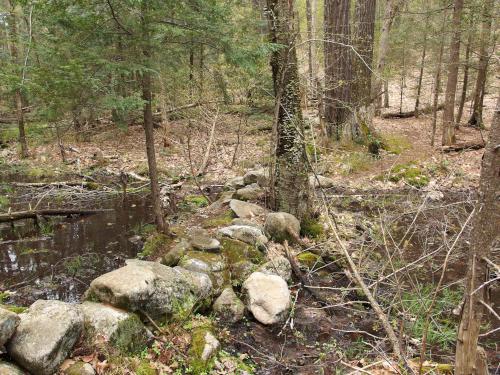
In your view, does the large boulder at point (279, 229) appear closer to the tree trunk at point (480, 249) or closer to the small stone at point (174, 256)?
the small stone at point (174, 256)

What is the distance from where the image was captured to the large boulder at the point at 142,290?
13.5 ft

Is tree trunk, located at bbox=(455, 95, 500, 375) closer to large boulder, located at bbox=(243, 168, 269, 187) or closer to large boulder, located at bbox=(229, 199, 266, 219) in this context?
large boulder, located at bbox=(229, 199, 266, 219)

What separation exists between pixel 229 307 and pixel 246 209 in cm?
310

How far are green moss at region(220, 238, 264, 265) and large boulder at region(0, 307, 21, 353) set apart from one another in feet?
9.99

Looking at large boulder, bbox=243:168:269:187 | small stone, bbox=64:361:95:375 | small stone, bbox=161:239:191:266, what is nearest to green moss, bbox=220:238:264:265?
small stone, bbox=161:239:191:266

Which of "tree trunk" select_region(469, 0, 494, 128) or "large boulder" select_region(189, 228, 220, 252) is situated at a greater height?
"tree trunk" select_region(469, 0, 494, 128)

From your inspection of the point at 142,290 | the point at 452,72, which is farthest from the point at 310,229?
the point at 452,72

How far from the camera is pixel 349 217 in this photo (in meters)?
8.03

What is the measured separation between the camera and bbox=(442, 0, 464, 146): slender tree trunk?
1151 centimetres

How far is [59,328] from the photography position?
11.2ft

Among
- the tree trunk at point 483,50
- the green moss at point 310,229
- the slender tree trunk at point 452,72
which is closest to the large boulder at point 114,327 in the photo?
the green moss at point 310,229

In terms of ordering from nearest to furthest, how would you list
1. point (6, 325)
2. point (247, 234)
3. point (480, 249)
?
1. point (480, 249)
2. point (6, 325)
3. point (247, 234)

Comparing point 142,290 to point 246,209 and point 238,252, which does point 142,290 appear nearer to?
point 238,252

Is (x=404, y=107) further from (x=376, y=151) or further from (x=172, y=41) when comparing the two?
(x=172, y=41)
